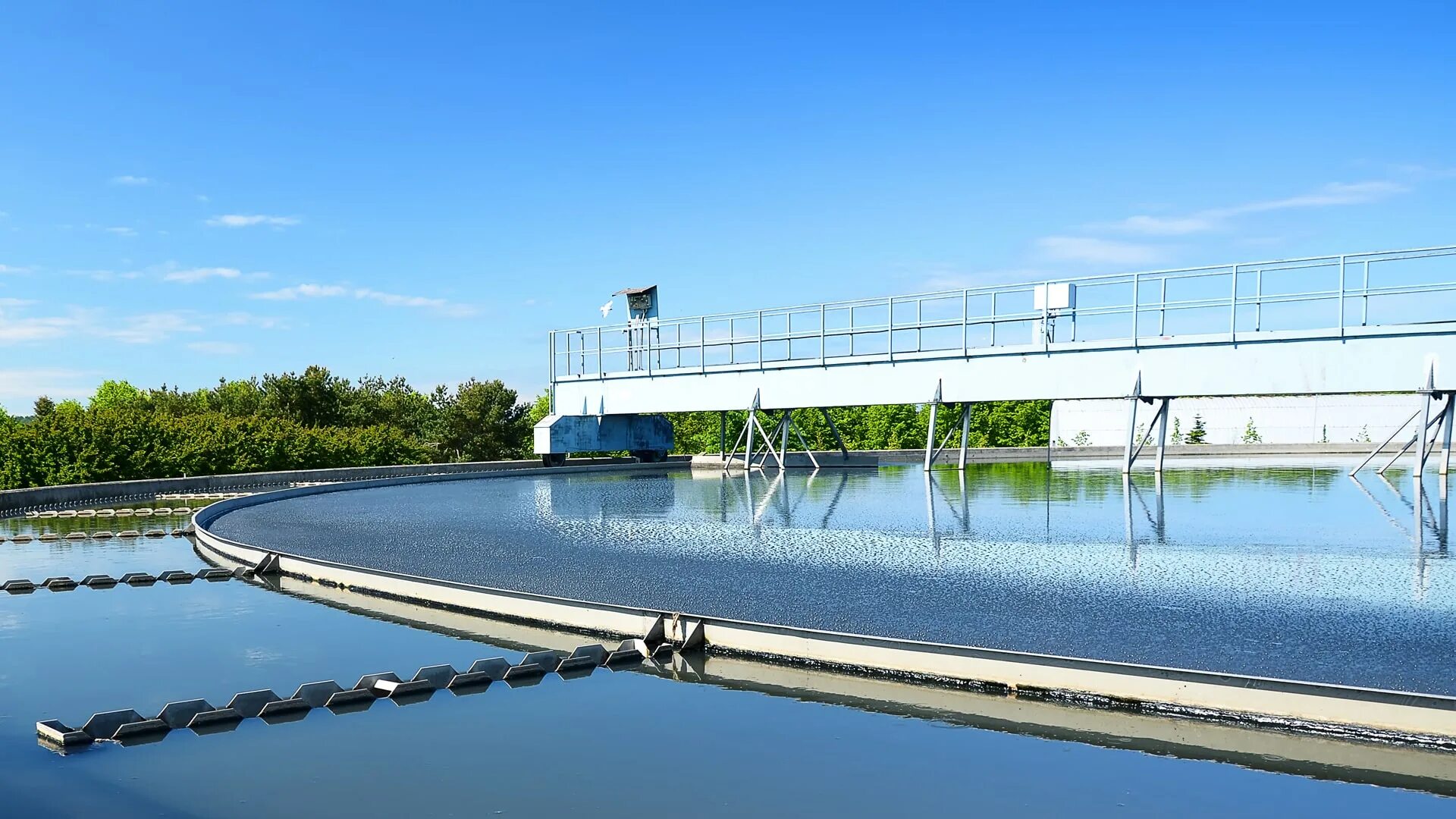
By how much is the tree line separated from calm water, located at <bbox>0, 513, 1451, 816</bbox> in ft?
79.2

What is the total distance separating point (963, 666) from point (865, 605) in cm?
262

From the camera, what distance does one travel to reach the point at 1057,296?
28.3 meters

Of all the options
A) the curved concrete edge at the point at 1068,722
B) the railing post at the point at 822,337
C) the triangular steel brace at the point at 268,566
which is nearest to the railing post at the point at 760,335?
the railing post at the point at 822,337

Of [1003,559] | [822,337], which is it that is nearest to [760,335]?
[822,337]

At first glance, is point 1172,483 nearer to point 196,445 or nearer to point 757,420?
point 757,420

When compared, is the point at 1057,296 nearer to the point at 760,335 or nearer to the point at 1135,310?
the point at 1135,310

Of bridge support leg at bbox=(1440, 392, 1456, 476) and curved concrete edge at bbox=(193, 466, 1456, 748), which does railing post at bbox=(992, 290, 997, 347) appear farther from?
curved concrete edge at bbox=(193, 466, 1456, 748)

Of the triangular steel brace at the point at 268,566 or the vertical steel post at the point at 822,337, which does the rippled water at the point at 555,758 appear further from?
the vertical steel post at the point at 822,337

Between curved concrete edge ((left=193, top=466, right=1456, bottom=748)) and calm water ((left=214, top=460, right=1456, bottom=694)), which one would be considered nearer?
curved concrete edge ((left=193, top=466, right=1456, bottom=748))

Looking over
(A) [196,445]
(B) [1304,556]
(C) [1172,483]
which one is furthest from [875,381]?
(A) [196,445]

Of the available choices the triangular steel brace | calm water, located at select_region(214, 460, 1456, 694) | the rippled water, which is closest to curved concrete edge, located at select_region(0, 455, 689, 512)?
calm water, located at select_region(214, 460, 1456, 694)

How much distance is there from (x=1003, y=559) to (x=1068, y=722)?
21.7 ft

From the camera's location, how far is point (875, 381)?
1246 inches

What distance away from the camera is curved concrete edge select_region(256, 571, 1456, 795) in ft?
21.4
